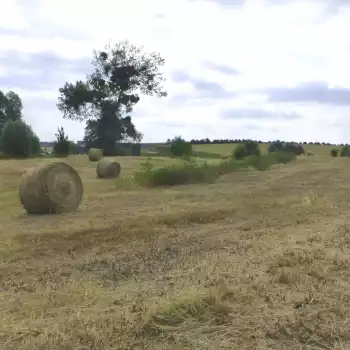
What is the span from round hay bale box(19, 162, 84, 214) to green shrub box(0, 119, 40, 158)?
3134cm

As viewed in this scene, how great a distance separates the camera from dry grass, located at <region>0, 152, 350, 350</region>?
3986 mm

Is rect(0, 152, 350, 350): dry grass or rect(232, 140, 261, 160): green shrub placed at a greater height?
rect(232, 140, 261, 160): green shrub

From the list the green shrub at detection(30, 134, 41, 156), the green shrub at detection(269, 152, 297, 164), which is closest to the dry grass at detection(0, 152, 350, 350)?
the green shrub at detection(269, 152, 297, 164)

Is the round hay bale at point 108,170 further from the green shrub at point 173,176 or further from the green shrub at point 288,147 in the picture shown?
the green shrub at point 288,147

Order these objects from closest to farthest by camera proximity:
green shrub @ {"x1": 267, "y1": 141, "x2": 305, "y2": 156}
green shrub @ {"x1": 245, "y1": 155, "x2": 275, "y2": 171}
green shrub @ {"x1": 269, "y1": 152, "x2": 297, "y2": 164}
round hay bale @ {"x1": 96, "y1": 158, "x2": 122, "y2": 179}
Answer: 1. round hay bale @ {"x1": 96, "y1": 158, "x2": 122, "y2": 179}
2. green shrub @ {"x1": 245, "y1": 155, "x2": 275, "y2": 171}
3. green shrub @ {"x1": 269, "y1": 152, "x2": 297, "y2": 164}
4. green shrub @ {"x1": 267, "y1": 141, "x2": 305, "y2": 156}

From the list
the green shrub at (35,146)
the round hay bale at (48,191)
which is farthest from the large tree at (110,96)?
the round hay bale at (48,191)

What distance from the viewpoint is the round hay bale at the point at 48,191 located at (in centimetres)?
1135

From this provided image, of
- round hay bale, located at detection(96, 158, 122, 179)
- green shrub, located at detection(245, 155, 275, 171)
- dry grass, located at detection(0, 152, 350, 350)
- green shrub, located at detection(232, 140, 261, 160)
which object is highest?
green shrub, located at detection(232, 140, 261, 160)

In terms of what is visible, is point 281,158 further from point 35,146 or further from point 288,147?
point 35,146

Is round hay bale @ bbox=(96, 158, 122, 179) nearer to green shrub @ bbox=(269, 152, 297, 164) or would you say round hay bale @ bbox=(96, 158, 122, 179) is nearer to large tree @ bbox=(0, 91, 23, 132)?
green shrub @ bbox=(269, 152, 297, 164)

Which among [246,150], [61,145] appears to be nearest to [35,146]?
[61,145]

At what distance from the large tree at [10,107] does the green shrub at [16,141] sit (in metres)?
13.1

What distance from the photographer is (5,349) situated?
3.77m

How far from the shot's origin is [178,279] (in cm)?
541
